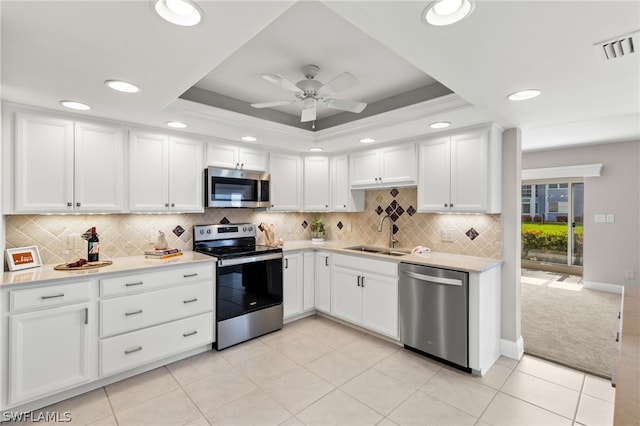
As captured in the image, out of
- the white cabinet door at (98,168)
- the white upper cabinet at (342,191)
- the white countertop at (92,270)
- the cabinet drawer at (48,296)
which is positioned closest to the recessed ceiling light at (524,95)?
the white upper cabinet at (342,191)

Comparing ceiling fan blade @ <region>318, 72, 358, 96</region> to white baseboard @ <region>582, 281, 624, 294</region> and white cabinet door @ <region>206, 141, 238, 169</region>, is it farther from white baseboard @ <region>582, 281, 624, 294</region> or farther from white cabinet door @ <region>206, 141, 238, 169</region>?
white baseboard @ <region>582, 281, 624, 294</region>

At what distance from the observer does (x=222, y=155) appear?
3.50m

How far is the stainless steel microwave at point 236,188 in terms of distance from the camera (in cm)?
334

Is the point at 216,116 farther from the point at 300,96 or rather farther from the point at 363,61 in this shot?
the point at 363,61

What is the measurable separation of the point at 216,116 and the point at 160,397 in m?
2.35

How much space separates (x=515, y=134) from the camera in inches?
117

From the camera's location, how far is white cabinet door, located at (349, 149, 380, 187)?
377 cm

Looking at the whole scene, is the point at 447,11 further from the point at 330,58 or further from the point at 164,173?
Result: the point at 164,173

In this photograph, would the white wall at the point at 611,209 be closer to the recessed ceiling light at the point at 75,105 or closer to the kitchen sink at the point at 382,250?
the kitchen sink at the point at 382,250

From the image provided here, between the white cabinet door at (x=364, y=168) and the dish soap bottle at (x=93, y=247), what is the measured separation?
9.37 ft

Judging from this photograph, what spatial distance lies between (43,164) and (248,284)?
2.05 m

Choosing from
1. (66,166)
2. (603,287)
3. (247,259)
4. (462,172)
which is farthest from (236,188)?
(603,287)

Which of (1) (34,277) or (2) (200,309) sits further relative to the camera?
(2) (200,309)

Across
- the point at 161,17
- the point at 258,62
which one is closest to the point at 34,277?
the point at 161,17
